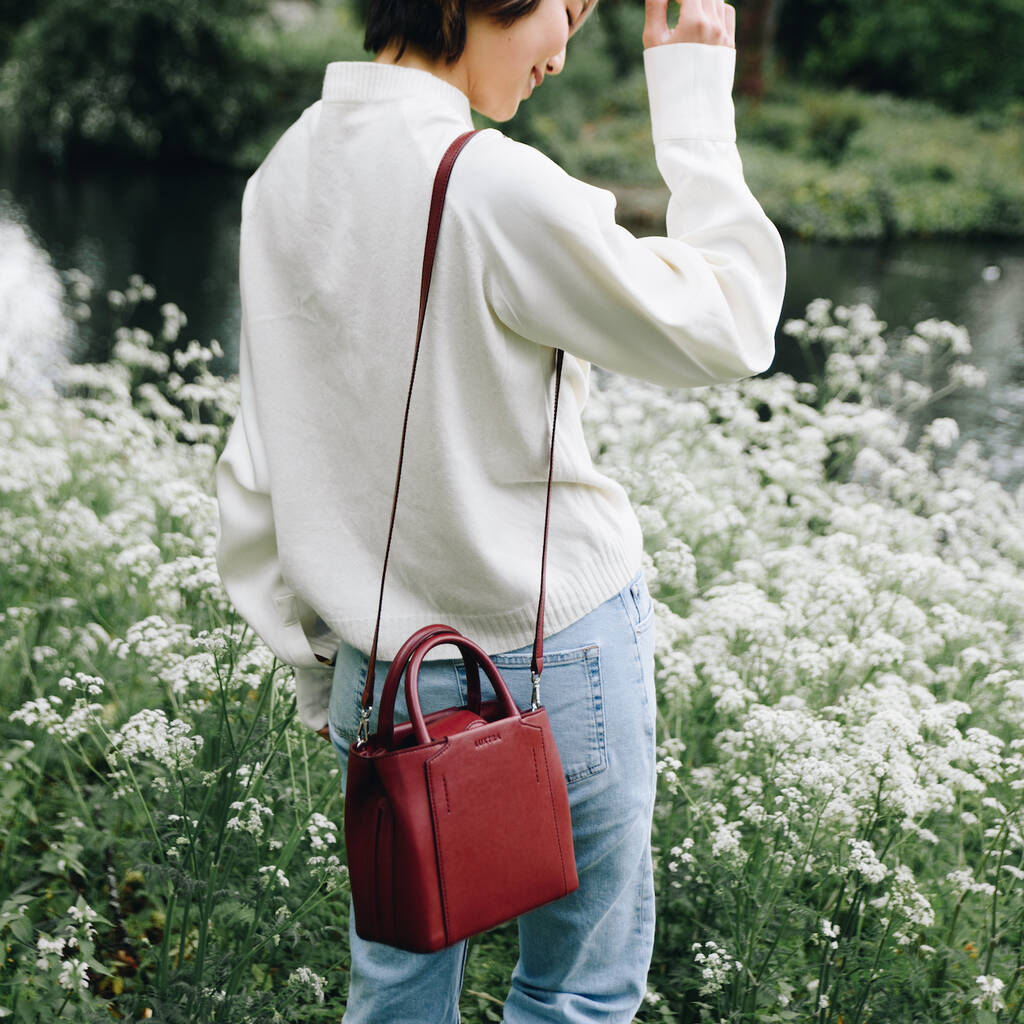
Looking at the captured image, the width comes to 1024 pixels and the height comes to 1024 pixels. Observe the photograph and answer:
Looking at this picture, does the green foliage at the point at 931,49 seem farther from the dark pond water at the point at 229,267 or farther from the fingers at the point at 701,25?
the fingers at the point at 701,25

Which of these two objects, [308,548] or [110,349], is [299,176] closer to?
[308,548]

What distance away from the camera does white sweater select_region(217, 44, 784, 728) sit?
1.14m

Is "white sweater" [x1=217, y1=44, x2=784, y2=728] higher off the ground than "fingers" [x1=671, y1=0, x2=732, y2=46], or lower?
lower

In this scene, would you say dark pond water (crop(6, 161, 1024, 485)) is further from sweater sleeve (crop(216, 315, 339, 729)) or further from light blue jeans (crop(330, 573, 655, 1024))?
sweater sleeve (crop(216, 315, 339, 729))

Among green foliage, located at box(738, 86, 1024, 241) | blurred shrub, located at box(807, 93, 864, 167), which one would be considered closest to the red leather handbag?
green foliage, located at box(738, 86, 1024, 241)

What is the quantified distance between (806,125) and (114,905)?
27.1m

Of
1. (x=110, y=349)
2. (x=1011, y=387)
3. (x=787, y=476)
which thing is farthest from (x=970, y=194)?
(x=787, y=476)

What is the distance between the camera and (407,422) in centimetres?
122

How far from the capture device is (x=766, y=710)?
2125mm

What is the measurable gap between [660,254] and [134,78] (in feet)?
65.6

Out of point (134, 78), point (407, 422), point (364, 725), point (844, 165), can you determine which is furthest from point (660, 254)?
point (844, 165)

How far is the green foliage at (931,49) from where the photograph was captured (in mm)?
32531

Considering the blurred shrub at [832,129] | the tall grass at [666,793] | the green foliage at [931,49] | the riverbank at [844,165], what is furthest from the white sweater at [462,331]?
the green foliage at [931,49]

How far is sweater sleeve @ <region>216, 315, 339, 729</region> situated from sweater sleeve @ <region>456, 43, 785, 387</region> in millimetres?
420
